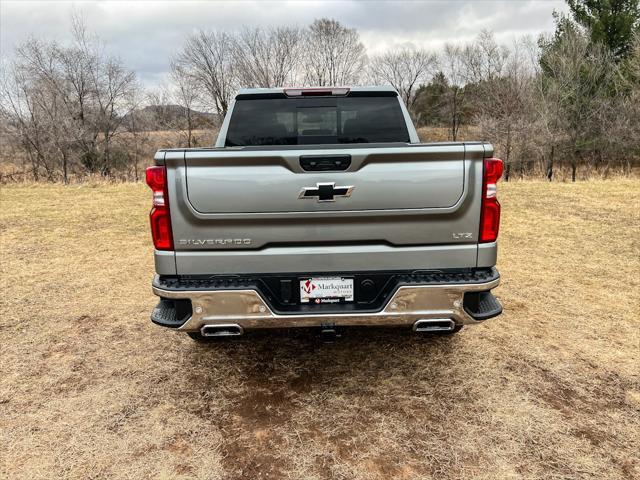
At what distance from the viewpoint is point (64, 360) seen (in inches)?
141

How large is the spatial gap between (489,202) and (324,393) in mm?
1705

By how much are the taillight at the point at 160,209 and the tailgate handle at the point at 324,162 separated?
0.79 metres

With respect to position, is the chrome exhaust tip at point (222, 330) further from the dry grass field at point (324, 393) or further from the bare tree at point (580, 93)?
the bare tree at point (580, 93)

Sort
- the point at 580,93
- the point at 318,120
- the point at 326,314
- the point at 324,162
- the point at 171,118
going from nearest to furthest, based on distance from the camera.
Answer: the point at 324,162 → the point at 326,314 → the point at 318,120 → the point at 580,93 → the point at 171,118

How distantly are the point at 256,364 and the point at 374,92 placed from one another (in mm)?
2497

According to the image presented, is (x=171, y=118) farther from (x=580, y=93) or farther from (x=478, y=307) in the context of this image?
(x=478, y=307)

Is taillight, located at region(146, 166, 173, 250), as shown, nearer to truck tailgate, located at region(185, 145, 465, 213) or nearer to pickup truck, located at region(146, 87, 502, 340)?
pickup truck, located at region(146, 87, 502, 340)

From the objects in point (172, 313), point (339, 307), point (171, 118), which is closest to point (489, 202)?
point (339, 307)

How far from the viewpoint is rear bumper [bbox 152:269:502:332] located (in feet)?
8.22

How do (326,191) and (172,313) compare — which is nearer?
(326,191)

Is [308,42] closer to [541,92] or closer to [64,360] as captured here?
[541,92]

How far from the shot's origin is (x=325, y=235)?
8.28 ft

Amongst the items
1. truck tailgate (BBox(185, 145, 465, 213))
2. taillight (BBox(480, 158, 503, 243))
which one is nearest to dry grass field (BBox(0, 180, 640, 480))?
taillight (BBox(480, 158, 503, 243))

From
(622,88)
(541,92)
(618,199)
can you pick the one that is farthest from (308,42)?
(618,199)
